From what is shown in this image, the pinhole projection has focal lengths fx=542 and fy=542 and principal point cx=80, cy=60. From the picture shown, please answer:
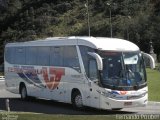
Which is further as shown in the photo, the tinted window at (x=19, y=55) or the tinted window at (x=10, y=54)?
the tinted window at (x=10, y=54)

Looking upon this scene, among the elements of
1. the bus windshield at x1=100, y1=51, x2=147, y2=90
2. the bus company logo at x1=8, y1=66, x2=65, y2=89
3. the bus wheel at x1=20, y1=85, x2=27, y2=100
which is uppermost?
the bus windshield at x1=100, y1=51, x2=147, y2=90

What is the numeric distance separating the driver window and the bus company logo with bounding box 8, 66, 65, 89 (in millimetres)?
2383

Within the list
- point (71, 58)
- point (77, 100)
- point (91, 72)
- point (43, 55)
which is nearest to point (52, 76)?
point (43, 55)

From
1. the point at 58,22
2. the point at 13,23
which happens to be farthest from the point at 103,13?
the point at 13,23

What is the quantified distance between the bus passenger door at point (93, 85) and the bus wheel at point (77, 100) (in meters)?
0.90

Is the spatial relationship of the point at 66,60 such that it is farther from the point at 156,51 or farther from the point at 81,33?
the point at 81,33

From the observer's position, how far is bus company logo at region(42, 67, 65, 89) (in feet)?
77.0

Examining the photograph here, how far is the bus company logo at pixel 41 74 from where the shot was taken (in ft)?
77.7

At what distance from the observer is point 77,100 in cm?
2202

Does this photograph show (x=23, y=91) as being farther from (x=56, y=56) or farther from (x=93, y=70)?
(x=93, y=70)

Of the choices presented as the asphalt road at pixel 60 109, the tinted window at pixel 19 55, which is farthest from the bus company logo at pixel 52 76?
the tinted window at pixel 19 55

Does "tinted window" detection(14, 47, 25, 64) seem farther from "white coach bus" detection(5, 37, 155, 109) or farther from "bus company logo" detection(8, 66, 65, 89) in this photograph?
"white coach bus" detection(5, 37, 155, 109)

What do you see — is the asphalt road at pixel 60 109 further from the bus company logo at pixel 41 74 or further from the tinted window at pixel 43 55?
the tinted window at pixel 43 55

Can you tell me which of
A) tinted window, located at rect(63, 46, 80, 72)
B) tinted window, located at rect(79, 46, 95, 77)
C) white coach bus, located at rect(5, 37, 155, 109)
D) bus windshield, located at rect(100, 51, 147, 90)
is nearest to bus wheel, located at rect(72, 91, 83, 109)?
white coach bus, located at rect(5, 37, 155, 109)
